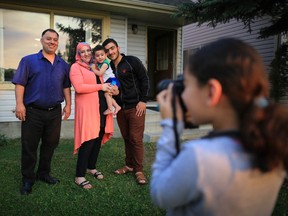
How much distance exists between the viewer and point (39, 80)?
3.40m

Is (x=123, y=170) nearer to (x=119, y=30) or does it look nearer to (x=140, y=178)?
(x=140, y=178)

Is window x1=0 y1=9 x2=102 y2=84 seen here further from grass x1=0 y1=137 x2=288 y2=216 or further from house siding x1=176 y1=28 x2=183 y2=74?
house siding x1=176 y1=28 x2=183 y2=74

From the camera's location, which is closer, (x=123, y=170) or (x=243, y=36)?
(x=123, y=170)

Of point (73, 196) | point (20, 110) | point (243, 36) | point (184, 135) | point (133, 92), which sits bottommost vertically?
point (73, 196)

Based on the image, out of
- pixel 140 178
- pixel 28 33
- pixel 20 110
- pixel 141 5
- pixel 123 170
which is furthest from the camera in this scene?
pixel 141 5

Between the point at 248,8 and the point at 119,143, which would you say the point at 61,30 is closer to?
the point at 119,143

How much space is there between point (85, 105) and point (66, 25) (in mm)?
3966

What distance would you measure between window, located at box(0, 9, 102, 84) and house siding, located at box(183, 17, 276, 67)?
3.07 meters

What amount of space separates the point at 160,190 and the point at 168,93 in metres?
0.35

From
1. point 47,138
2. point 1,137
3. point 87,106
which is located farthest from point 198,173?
point 1,137

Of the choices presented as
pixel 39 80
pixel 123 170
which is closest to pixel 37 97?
pixel 39 80

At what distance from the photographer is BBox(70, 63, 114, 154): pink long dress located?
360 centimetres

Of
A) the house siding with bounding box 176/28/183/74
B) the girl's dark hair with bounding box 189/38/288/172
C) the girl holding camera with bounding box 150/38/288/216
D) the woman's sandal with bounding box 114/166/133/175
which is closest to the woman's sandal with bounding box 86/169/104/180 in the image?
the woman's sandal with bounding box 114/166/133/175

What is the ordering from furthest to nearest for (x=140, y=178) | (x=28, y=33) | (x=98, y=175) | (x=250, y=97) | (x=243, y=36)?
(x=243, y=36) → (x=28, y=33) → (x=98, y=175) → (x=140, y=178) → (x=250, y=97)
